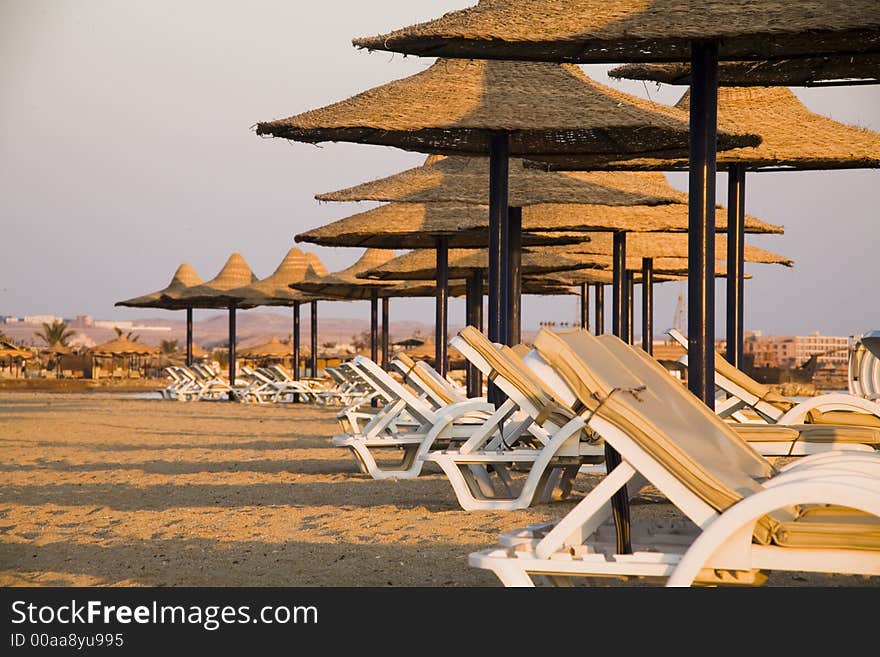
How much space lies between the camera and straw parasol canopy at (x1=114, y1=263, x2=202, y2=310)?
28.8 meters

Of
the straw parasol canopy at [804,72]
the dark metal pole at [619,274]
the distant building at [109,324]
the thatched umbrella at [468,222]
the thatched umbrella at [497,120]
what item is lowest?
the distant building at [109,324]

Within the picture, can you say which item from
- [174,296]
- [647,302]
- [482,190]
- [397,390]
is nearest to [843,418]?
[397,390]

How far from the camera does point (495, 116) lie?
8188mm

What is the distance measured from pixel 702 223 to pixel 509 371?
53.2 inches

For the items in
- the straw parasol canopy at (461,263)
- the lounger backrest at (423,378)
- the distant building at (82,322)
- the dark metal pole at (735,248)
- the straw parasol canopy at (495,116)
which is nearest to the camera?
the straw parasol canopy at (495,116)

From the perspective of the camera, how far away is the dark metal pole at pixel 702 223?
20.6 ft

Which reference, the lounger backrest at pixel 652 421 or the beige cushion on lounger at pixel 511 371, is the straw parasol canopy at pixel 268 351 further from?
the lounger backrest at pixel 652 421

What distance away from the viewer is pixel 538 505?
21.1ft

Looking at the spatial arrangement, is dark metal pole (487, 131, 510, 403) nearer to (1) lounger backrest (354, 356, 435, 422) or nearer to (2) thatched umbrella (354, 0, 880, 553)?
(1) lounger backrest (354, 356, 435, 422)

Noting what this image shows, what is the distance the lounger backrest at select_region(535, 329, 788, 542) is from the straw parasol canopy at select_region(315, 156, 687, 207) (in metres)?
6.88

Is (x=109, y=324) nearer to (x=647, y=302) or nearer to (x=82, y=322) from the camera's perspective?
(x=82, y=322)

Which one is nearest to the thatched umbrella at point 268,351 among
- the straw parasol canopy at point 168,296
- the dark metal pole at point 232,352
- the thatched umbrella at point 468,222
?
the straw parasol canopy at point 168,296

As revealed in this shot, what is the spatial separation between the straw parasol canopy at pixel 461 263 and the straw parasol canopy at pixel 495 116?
288 inches
